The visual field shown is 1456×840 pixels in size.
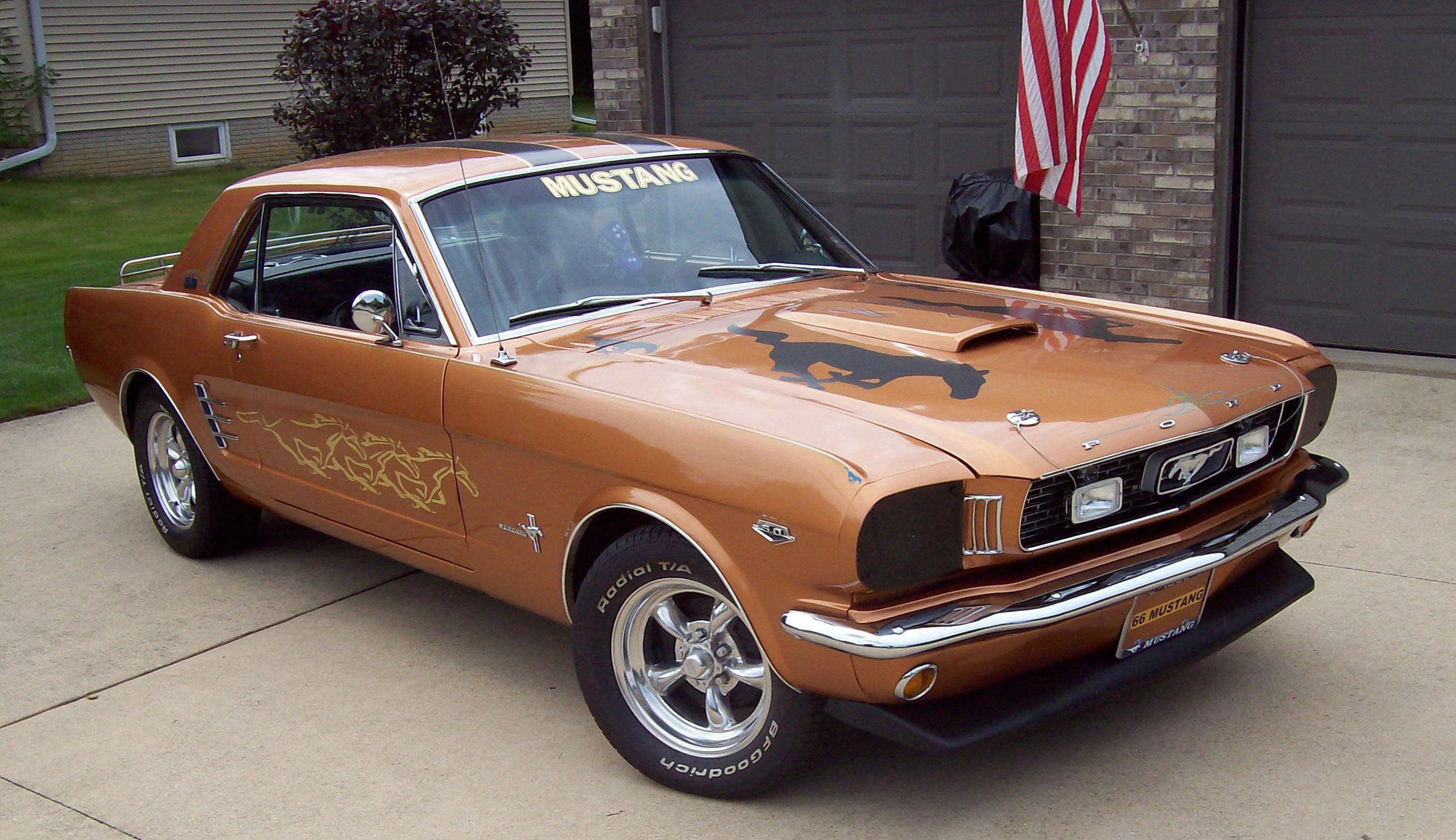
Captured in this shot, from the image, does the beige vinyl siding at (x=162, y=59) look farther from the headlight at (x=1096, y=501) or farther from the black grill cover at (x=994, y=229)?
the headlight at (x=1096, y=501)

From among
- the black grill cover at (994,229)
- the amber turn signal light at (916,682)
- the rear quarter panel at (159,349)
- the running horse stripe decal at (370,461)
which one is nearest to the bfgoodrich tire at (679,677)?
the amber turn signal light at (916,682)

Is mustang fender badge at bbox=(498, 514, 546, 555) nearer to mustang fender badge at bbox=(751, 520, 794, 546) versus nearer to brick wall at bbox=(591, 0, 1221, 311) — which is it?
mustang fender badge at bbox=(751, 520, 794, 546)

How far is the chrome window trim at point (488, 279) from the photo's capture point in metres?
4.20

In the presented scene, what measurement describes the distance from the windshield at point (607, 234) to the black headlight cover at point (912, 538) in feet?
5.22

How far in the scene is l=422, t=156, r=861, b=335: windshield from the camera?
433 centimetres

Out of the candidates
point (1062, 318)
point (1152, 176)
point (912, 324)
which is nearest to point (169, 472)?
point (912, 324)

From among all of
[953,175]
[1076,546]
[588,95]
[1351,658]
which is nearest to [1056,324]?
[1076,546]

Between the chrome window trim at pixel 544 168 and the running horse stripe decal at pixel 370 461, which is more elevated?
the chrome window trim at pixel 544 168

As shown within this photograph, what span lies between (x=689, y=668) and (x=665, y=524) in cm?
40

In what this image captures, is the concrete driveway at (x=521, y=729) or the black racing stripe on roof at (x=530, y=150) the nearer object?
the concrete driveway at (x=521, y=729)

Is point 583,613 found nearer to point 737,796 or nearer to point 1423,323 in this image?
point 737,796

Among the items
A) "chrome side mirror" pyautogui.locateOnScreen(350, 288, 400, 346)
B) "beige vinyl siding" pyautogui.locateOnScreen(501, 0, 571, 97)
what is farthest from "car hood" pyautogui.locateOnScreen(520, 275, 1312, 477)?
"beige vinyl siding" pyautogui.locateOnScreen(501, 0, 571, 97)

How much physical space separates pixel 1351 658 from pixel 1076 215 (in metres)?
4.37

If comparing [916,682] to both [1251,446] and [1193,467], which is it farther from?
[1251,446]
